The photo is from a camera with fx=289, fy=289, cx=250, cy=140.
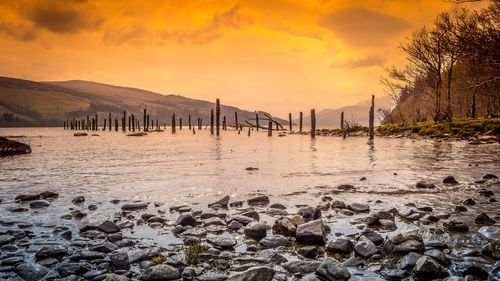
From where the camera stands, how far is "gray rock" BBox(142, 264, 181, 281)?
9.99 ft

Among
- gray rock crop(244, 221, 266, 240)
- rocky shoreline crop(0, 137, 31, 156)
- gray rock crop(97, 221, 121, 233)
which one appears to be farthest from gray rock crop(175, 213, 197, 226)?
rocky shoreline crop(0, 137, 31, 156)

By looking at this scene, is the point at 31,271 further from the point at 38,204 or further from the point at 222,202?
the point at 38,204

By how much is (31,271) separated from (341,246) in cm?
358

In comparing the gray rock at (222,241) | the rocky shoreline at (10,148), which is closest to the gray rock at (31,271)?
the gray rock at (222,241)

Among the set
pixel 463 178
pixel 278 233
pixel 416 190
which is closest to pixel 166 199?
pixel 278 233

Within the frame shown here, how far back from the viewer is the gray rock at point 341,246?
3688 mm

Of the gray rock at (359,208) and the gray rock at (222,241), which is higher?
the gray rock at (359,208)

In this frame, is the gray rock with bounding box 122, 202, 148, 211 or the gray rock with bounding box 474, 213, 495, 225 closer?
the gray rock with bounding box 474, 213, 495, 225

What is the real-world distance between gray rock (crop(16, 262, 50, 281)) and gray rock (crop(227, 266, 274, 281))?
2042 millimetres

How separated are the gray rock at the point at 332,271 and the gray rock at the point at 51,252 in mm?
3190

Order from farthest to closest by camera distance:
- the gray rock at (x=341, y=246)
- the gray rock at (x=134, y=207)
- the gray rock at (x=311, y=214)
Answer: the gray rock at (x=134, y=207), the gray rock at (x=311, y=214), the gray rock at (x=341, y=246)

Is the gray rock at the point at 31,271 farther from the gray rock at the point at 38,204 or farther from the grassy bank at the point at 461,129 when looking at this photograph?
the grassy bank at the point at 461,129

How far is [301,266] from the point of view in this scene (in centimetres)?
326

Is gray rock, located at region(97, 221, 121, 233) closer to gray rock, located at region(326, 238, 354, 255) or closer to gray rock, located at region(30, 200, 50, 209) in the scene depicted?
gray rock, located at region(30, 200, 50, 209)
